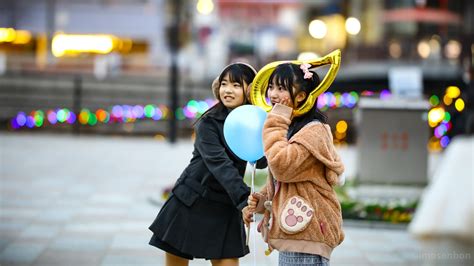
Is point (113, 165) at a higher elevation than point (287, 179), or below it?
below

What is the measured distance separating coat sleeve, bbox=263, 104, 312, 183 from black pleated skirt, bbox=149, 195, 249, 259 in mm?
961

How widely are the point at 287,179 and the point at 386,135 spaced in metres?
8.16

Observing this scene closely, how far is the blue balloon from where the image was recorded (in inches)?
192

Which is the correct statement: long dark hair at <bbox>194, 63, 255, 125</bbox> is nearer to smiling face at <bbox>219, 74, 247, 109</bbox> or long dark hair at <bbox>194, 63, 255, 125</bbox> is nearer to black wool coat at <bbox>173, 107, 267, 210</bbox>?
smiling face at <bbox>219, 74, 247, 109</bbox>

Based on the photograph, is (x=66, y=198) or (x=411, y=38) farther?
(x=411, y=38)

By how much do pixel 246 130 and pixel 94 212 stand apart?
670cm

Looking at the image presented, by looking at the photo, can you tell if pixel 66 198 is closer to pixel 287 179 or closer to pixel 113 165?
pixel 113 165

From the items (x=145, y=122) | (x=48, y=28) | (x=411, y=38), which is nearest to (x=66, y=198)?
(x=145, y=122)

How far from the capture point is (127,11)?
126ft

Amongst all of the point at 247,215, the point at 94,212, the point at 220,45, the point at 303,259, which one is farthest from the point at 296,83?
the point at 220,45

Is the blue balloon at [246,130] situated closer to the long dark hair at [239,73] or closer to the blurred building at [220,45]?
the long dark hair at [239,73]

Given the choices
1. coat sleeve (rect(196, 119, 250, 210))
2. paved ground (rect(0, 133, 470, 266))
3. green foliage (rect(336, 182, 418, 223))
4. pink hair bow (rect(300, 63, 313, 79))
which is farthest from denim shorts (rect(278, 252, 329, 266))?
green foliage (rect(336, 182, 418, 223))

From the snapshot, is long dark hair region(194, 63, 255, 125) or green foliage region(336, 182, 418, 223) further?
green foliage region(336, 182, 418, 223)

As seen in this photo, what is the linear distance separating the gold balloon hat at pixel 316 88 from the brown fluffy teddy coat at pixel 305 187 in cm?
10
